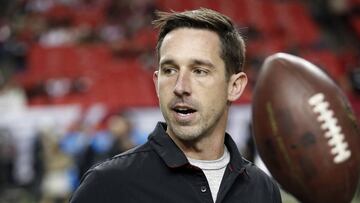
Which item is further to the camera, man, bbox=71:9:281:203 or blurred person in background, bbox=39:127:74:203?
blurred person in background, bbox=39:127:74:203

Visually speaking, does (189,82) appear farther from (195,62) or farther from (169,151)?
(169,151)

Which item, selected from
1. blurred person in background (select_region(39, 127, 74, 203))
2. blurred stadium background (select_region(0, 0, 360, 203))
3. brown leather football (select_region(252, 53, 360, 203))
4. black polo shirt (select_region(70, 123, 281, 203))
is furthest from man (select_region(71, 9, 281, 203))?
blurred person in background (select_region(39, 127, 74, 203))

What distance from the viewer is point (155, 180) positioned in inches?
81.4

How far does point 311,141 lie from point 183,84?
557mm

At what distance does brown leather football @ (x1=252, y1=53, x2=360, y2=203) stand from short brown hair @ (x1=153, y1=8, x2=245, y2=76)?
32 centimetres

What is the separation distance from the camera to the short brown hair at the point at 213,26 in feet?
7.13

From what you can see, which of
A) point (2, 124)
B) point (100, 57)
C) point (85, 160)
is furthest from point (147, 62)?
point (85, 160)

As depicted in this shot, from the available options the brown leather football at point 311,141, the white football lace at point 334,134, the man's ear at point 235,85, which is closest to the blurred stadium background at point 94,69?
the brown leather football at point 311,141

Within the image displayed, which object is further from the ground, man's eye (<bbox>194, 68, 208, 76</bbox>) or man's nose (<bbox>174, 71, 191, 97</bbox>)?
man's eye (<bbox>194, 68, 208, 76</bbox>)

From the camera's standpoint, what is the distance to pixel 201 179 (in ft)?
6.84

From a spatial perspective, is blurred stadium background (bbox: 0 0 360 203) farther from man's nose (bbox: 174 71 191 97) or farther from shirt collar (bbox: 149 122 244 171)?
man's nose (bbox: 174 71 191 97)

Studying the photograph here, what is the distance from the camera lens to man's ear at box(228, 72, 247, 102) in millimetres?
2250

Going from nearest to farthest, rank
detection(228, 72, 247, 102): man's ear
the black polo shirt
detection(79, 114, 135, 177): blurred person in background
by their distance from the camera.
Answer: the black polo shirt, detection(228, 72, 247, 102): man's ear, detection(79, 114, 135, 177): blurred person in background

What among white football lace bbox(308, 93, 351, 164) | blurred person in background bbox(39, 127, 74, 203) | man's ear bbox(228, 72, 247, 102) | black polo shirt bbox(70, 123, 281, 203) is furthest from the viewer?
blurred person in background bbox(39, 127, 74, 203)
